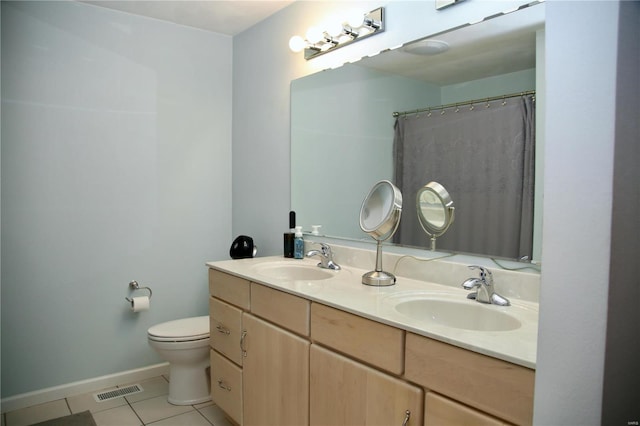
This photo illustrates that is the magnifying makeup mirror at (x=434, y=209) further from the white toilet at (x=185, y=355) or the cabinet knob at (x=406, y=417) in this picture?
the white toilet at (x=185, y=355)

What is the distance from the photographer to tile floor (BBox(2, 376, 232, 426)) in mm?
2338

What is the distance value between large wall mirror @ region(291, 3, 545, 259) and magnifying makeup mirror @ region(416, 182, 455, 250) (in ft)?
0.16

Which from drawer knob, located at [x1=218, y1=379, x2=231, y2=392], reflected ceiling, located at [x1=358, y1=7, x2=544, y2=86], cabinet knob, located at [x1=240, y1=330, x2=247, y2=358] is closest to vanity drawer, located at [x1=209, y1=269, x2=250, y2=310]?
cabinet knob, located at [x1=240, y1=330, x2=247, y2=358]

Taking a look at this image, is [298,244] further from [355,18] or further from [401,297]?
[355,18]

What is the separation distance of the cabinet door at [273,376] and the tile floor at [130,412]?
0.53 meters

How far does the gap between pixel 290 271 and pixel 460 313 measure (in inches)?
41.2

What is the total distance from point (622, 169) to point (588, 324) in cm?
22

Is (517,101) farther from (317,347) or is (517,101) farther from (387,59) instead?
(317,347)

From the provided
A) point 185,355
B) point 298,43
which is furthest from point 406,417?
point 298,43

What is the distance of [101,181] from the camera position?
2721 millimetres

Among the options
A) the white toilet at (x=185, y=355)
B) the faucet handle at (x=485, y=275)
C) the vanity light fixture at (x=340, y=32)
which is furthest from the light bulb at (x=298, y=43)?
the white toilet at (x=185, y=355)

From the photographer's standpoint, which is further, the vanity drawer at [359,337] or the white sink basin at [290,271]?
the white sink basin at [290,271]

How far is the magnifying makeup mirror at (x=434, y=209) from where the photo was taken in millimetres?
1776

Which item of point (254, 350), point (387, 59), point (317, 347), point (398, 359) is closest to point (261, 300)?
point (254, 350)
